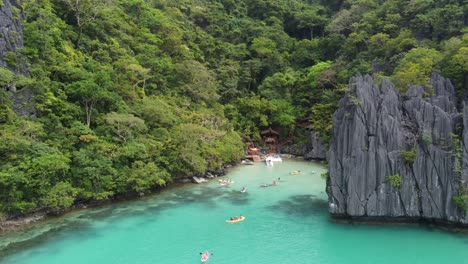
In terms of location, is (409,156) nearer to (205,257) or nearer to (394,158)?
(394,158)

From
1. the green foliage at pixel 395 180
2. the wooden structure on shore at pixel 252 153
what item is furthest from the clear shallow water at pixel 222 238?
the wooden structure on shore at pixel 252 153

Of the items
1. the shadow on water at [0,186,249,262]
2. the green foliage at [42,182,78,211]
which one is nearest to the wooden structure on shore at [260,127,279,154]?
the shadow on water at [0,186,249,262]

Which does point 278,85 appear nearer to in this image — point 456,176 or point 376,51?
point 376,51

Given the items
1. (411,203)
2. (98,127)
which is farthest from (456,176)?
(98,127)

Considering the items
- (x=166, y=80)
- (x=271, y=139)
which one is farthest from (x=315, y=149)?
(x=166, y=80)

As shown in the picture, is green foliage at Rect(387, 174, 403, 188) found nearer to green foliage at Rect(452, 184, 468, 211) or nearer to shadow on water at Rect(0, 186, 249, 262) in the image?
green foliage at Rect(452, 184, 468, 211)

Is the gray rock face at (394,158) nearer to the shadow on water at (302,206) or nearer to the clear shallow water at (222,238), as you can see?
the clear shallow water at (222,238)
